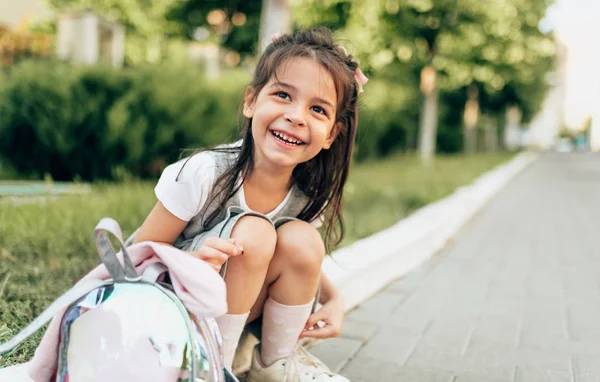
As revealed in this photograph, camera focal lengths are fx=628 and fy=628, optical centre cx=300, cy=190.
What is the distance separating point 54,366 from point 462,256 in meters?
3.93

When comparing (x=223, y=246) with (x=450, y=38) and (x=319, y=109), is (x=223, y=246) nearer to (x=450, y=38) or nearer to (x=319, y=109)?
(x=319, y=109)

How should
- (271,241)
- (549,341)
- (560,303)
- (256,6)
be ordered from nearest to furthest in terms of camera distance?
(271,241) < (549,341) < (560,303) < (256,6)

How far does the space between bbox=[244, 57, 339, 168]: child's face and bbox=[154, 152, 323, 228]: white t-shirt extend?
21 centimetres

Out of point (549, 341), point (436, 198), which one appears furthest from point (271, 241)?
point (436, 198)

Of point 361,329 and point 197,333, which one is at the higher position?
point 197,333

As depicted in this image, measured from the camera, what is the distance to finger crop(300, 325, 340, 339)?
219 centimetres

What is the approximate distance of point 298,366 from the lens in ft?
7.00

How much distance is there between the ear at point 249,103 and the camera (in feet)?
7.11

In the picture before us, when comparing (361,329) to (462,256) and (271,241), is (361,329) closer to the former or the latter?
(271,241)

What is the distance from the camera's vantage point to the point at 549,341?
111 inches

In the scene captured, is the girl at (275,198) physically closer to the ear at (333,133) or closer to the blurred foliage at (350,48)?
the ear at (333,133)

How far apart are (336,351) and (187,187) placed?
1120mm

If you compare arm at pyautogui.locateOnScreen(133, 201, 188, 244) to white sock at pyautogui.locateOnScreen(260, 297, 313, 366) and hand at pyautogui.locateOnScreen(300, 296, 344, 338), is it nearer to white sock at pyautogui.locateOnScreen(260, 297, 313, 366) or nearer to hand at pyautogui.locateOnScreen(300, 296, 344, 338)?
white sock at pyautogui.locateOnScreen(260, 297, 313, 366)

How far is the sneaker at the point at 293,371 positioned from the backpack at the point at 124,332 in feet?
2.00
